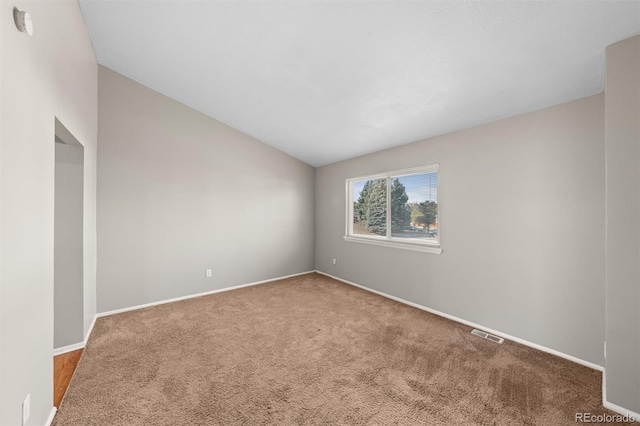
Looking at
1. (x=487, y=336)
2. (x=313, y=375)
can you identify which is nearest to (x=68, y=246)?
(x=313, y=375)

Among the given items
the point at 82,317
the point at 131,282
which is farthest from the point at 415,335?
the point at 131,282

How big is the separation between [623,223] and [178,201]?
14.9 feet

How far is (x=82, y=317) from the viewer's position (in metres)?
2.46

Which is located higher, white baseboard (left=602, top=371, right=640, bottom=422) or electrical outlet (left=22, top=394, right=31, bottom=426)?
electrical outlet (left=22, top=394, right=31, bottom=426)

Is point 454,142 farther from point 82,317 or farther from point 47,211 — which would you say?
point 82,317

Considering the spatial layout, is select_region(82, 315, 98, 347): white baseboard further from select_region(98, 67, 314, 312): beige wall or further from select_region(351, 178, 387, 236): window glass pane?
select_region(351, 178, 387, 236): window glass pane

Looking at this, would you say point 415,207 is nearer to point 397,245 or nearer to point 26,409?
point 397,245

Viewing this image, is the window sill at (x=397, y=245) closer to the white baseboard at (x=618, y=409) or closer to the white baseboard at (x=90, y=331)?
the white baseboard at (x=618, y=409)

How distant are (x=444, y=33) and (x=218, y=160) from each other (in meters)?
3.41

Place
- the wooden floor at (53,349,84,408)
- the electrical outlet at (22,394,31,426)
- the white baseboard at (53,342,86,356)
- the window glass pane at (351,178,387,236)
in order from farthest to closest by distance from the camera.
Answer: the window glass pane at (351,178,387,236) → the white baseboard at (53,342,86,356) → the wooden floor at (53,349,84,408) → the electrical outlet at (22,394,31,426)

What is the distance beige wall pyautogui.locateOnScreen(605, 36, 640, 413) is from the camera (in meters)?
1.65

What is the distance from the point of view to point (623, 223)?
169 centimetres

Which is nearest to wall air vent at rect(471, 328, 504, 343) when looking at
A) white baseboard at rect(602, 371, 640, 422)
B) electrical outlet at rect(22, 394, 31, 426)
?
white baseboard at rect(602, 371, 640, 422)

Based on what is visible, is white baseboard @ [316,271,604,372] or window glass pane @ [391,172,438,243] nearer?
white baseboard @ [316,271,604,372]
